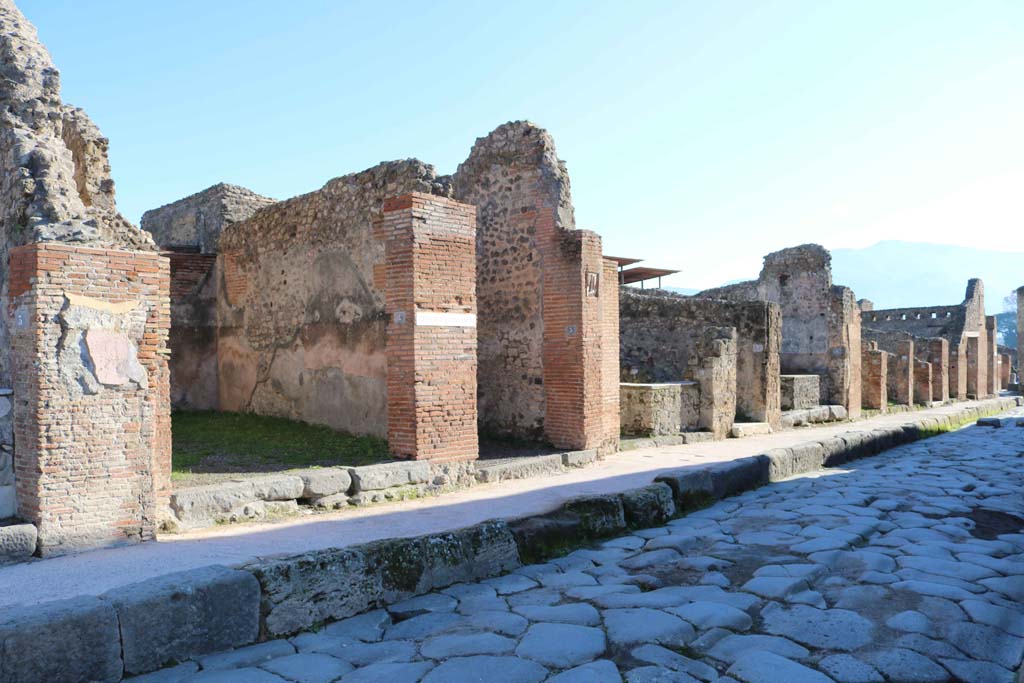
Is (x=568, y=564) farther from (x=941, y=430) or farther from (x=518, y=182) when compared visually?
(x=941, y=430)

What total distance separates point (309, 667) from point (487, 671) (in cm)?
87

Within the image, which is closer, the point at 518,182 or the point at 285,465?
the point at 285,465

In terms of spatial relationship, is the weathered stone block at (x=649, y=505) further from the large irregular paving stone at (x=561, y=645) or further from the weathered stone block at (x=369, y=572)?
the large irregular paving stone at (x=561, y=645)

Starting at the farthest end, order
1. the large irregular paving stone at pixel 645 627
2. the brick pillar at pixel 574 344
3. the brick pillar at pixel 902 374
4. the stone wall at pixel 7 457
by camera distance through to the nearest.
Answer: the brick pillar at pixel 902 374, the brick pillar at pixel 574 344, the stone wall at pixel 7 457, the large irregular paving stone at pixel 645 627

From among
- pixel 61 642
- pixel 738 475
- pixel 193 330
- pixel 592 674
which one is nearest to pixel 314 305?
pixel 193 330

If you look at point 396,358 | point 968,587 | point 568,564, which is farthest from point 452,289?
point 968,587

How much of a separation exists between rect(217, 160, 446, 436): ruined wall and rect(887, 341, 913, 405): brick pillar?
1863cm

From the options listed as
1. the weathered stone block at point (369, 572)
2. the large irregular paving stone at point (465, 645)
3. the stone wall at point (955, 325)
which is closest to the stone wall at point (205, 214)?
the weathered stone block at point (369, 572)

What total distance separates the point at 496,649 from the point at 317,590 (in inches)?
46.8

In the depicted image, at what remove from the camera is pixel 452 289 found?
7477 millimetres

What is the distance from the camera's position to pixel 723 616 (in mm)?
3809

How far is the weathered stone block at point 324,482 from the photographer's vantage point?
6109mm

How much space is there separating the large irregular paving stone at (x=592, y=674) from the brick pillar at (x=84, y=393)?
10.5ft

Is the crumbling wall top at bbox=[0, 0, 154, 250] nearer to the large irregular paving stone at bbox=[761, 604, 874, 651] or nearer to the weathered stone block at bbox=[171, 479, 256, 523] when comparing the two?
the weathered stone block at bbox=[171, 479, 256, 523]
